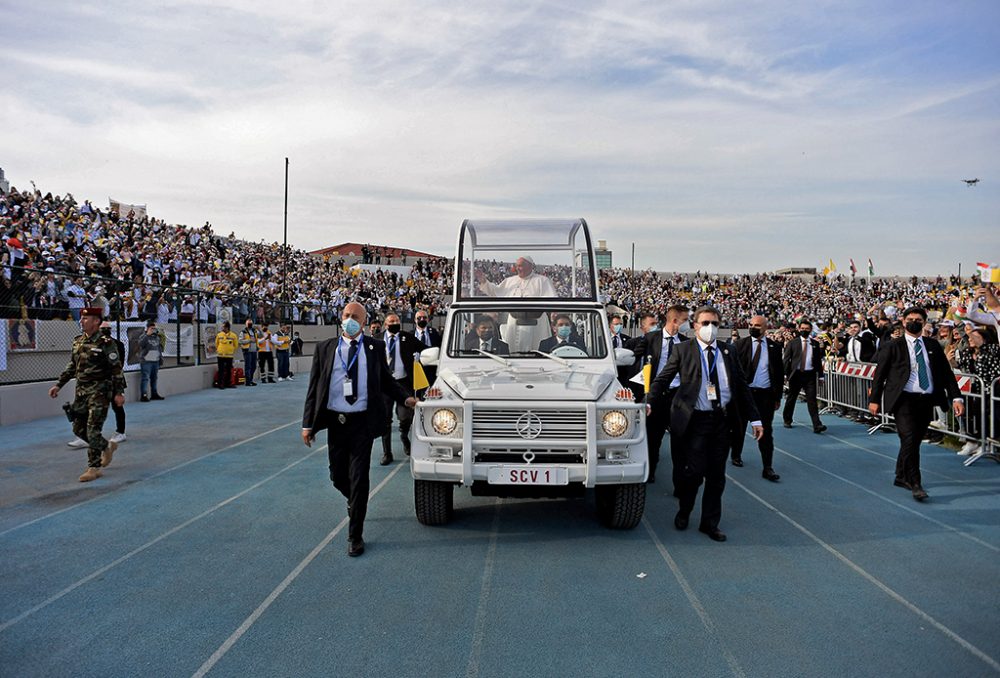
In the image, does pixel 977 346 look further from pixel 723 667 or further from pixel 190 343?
pixel 190 343

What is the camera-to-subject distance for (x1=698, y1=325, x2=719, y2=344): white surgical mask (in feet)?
20.3

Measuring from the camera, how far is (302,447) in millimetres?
10453

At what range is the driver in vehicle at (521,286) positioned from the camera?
25.1 ft

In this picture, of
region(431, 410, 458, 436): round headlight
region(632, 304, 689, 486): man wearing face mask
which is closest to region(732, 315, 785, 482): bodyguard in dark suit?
region(632, 304, 689, 486): man wearing face mask

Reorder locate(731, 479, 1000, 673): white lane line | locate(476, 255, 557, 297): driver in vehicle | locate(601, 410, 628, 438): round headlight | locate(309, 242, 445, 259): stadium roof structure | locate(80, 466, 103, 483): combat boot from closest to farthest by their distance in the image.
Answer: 1. locate(731, 479, 1000, 673): white lane line
2. locate(601, 410, 628, 438): round headlight
3. locate(476, 255, 557, 297): driver in vehicle
4. locate(80, 466, 103, 483): combat boot
5. locate(309, 242, 445, 259): stadium roof structure

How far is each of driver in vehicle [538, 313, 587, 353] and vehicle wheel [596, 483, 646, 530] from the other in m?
1.58

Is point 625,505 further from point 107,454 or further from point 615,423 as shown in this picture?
point 107,454

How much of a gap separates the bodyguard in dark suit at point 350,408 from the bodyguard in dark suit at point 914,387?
212 inches

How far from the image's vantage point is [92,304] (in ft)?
44.9

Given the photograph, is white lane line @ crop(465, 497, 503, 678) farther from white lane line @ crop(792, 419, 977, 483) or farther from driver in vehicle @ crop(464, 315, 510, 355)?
white lane line @ crop(792, 419, 977, 483)

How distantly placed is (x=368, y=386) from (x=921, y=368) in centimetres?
592

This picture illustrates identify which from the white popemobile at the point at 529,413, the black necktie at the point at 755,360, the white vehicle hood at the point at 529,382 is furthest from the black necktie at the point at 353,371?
the black necktie at the point at 755,360

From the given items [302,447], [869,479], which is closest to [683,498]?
[869,479]

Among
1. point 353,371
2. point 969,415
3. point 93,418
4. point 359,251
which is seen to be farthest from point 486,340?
point 359,251
